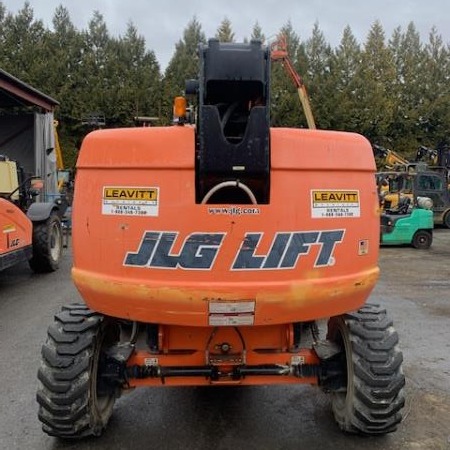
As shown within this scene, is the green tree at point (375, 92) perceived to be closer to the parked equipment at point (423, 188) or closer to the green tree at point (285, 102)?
the green tree at point (285, 102)

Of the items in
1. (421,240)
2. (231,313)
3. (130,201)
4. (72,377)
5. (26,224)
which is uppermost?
(130,201)

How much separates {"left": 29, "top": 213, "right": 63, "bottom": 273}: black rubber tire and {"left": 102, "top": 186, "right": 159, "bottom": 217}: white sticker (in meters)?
6.08

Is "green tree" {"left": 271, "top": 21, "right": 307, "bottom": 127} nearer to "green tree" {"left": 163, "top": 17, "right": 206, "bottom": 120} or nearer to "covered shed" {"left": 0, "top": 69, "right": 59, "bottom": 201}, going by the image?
"green tree" {"left": 163, "top": 17, "right": 206, "bottom": 120}

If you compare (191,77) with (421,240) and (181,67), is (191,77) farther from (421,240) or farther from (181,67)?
(421,240)

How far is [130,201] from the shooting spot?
2680 millimetres

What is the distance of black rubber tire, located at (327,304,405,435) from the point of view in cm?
306

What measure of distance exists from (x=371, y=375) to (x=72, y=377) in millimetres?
1584

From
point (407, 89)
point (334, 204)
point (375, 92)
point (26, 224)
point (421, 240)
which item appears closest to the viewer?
point (334, 204)

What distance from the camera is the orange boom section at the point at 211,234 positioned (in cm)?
262

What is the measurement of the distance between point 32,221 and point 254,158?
6.57 meters

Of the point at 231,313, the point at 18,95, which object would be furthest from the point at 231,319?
the point at 18,95

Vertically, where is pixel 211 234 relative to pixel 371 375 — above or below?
above

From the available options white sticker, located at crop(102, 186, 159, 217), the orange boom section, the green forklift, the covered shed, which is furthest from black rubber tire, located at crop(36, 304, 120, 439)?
the green forklift

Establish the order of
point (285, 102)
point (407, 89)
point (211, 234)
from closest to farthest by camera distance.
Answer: point (211, 234), point (285, 102), point (407, 89)
